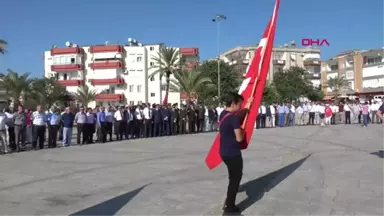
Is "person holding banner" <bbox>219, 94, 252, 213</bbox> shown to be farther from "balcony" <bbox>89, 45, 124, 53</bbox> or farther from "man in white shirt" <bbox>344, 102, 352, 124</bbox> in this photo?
"balcony" <bbox>89, 45, 124, 53</bbox>

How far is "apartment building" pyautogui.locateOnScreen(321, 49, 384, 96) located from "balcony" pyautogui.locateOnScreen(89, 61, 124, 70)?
50.4 meters

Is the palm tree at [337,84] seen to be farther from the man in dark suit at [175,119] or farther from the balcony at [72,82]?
the man in dark suit at [175,119]

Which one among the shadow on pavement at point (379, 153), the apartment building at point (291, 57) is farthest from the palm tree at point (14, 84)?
the apartment building at point (291, 57)

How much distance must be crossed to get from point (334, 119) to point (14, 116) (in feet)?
74.2

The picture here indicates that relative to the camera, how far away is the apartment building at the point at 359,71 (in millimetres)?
92062

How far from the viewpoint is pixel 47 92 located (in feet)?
209

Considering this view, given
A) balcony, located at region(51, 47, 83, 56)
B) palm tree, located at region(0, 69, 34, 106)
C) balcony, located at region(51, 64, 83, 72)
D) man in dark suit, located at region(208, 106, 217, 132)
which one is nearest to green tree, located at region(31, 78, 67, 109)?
palm tree, located at region(0, 69, 34, 106)

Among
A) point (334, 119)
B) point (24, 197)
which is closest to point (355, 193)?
point (24, 197)

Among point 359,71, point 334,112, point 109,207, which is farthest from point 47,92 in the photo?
point 359,71

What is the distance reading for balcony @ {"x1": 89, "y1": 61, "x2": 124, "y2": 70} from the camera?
3282 inches

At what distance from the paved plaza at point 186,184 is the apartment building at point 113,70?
69.9 metres

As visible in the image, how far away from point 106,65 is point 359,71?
181 feet

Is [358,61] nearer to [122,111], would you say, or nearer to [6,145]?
[122,111]

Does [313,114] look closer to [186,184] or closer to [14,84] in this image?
[186,184]
